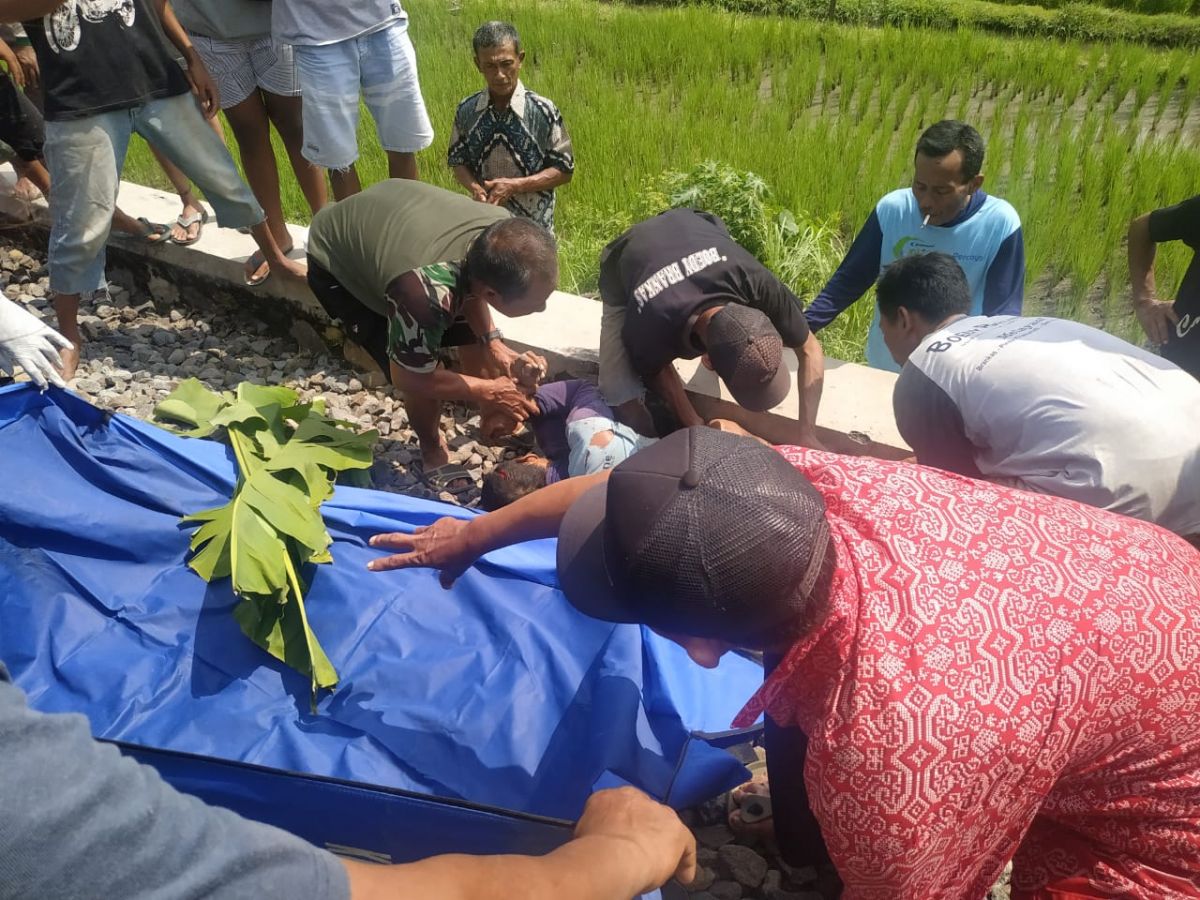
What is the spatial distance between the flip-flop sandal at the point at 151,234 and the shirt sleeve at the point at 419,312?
1908 millimetres

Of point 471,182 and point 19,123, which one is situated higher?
point 19,123

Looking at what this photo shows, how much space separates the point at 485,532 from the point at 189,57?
259 centimetres

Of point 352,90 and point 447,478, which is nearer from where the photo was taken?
point 447,478

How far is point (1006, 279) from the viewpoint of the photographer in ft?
9.39

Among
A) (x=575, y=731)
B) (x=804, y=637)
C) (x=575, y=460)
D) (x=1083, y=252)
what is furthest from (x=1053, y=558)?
(x=1083, y=252)

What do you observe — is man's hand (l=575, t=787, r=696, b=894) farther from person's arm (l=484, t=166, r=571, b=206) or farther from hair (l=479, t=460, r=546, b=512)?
person's arm (l=484, t=166, r=571, b=206)

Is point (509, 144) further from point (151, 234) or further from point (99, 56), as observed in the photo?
point (151, 234)

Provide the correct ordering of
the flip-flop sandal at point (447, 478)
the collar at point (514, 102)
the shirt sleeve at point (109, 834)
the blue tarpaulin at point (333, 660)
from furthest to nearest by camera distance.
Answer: the collar at point (514, 102)
the flip-flop sandal at point (447, 478)
the blue tarpaulin at point (333, 660)
the shirt sleeve at point (109, 834)

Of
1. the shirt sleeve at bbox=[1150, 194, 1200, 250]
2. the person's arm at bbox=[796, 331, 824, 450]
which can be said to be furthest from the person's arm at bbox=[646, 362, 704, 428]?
the shirt sleeve at bbox=[1150, 194, 1200, 250]

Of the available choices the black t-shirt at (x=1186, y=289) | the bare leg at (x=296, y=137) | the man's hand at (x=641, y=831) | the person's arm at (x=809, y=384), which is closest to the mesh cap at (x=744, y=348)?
the person's arm at (x=809, y=384)

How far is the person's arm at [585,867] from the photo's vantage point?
0.91 metres

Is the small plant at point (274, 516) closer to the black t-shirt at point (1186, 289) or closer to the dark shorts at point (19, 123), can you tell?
the dark shorts at point (19, 123)

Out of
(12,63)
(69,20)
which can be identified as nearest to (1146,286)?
(69,20)

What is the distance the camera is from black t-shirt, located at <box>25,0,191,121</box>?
9.92 ft
